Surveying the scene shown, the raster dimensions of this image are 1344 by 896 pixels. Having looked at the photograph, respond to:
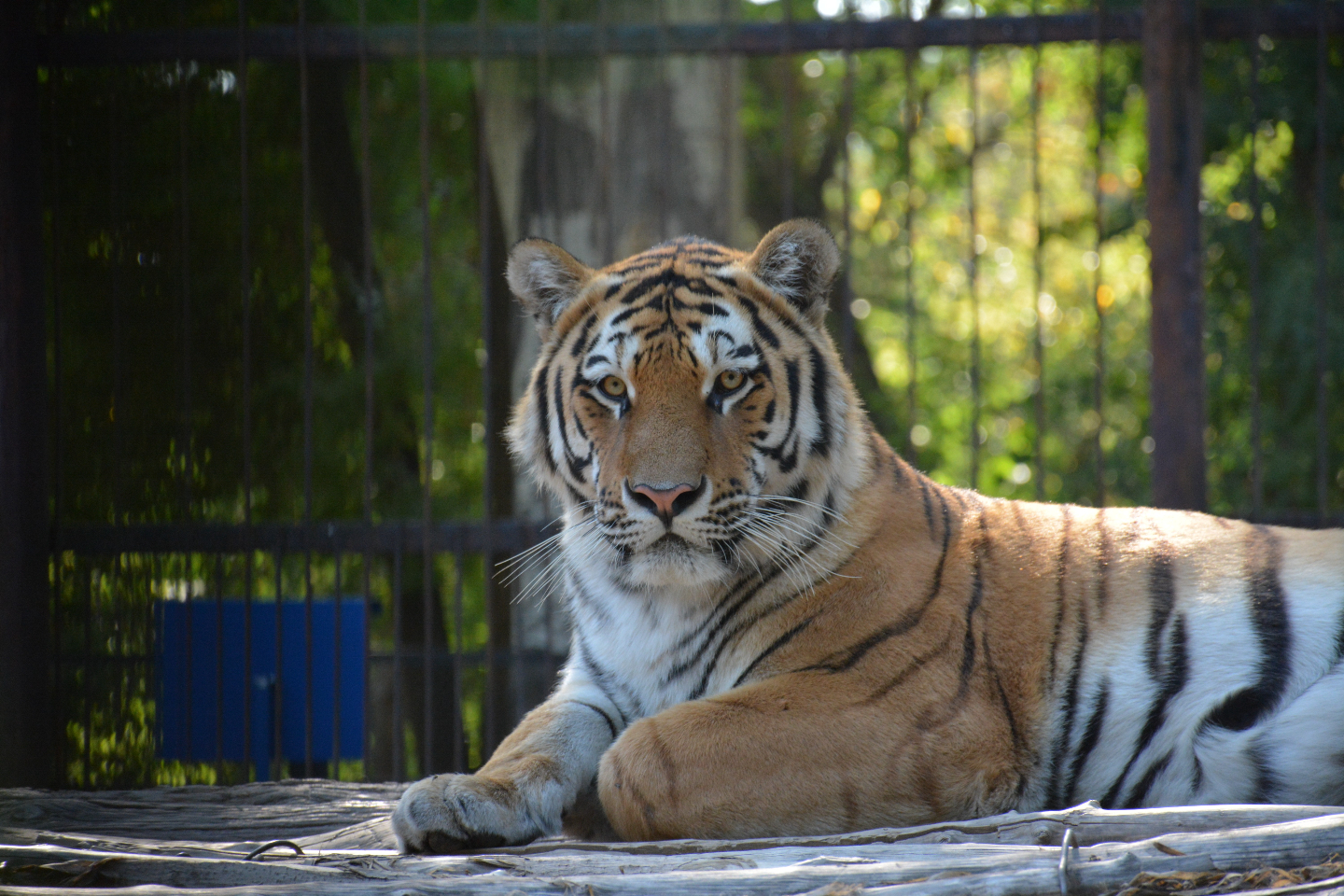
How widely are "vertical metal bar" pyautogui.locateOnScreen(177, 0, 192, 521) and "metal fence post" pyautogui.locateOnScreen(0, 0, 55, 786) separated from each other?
333 mm

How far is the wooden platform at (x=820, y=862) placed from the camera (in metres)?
1.38

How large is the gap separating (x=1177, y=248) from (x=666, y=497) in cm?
170

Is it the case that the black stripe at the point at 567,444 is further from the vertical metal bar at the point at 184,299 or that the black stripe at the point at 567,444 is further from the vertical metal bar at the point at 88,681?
the vertical metal bar at the point at 88,681

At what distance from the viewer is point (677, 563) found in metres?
1.98

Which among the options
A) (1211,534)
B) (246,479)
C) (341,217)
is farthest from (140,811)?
(341,217)

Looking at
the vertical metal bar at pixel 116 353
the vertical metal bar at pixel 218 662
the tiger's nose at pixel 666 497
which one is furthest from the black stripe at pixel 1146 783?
the vertical metal bar at pixel 116 353

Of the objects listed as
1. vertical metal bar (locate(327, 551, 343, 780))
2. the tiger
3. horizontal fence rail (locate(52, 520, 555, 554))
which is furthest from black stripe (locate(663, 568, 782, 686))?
vertical metal bar (locate(327, 551, 343, 780))

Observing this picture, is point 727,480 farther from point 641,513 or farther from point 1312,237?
point 1312,237

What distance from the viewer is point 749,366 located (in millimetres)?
2113

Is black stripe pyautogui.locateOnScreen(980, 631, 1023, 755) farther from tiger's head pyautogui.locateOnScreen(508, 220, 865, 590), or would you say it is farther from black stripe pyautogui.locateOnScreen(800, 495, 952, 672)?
tiger's head pyautogui.locateOnScreen(508, 220, 865, 590)

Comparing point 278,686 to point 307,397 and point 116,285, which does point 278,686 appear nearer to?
point 307,397

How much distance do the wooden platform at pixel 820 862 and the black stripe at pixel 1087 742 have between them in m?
0.32

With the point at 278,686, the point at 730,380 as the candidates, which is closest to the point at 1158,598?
the point at 730,380

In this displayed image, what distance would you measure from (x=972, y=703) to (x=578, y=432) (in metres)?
0.86
